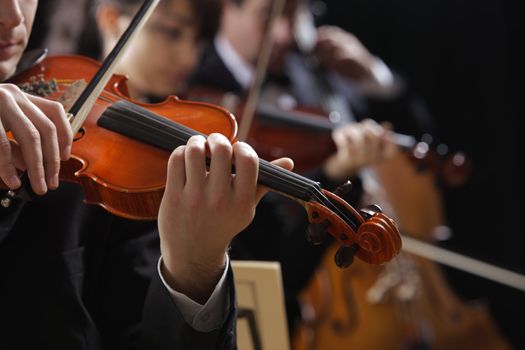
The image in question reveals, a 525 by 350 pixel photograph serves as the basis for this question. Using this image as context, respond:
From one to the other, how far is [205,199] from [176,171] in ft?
0.12

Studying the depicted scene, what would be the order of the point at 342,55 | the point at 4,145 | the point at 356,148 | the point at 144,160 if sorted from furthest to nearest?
the point at 342,55
the point at 356,148
the point at 144,160
the point at 4,145

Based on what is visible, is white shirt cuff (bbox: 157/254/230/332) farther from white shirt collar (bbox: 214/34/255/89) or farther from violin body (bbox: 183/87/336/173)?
white shirt collar (bbox: 214/34/255/89)

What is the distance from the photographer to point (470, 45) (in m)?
2.55

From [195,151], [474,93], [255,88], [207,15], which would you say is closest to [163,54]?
[207,15]

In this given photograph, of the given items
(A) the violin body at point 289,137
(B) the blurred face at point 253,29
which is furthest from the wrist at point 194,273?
(B) the blurred face at point 253,29

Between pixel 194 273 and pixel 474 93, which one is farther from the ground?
pixel 194 273

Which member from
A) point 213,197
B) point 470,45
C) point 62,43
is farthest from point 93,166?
point 470,45

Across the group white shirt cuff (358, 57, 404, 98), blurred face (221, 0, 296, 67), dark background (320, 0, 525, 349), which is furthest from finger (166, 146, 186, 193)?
dark background (320, 0, 525, 349)

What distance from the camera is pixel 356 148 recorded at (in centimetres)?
152

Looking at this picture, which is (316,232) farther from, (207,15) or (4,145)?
(207,15)

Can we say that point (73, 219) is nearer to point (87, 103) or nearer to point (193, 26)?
point (87, 103)

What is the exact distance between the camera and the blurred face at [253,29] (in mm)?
2092

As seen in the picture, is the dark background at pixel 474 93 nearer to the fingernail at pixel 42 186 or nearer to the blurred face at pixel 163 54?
the blurred face at pixel 163 54

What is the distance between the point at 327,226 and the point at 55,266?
0.30 meters
